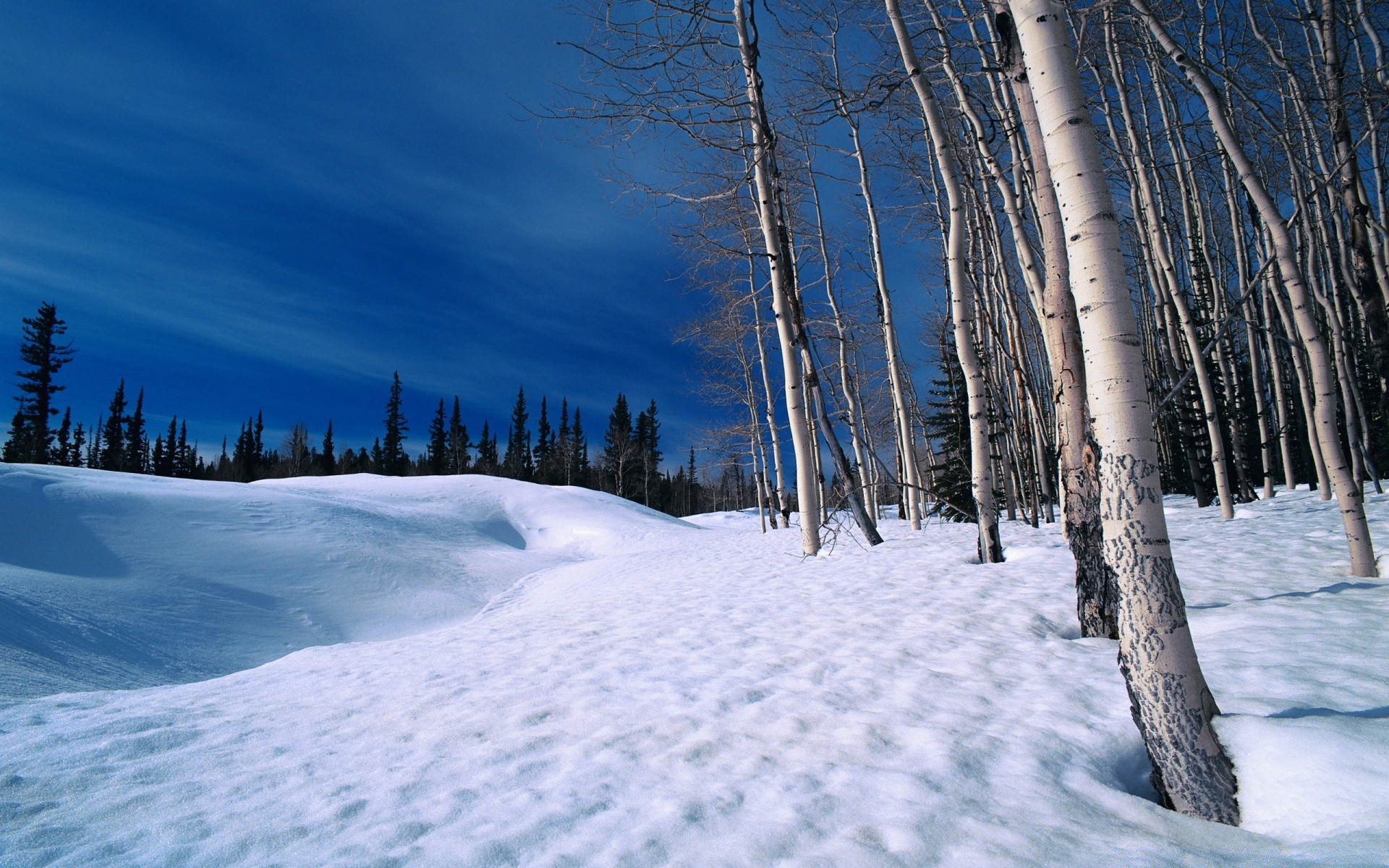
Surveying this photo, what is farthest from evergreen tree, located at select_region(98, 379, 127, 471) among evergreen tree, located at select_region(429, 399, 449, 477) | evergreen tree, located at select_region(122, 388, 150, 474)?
evergreen tree, located at select_region(429, 399, 449, 477)

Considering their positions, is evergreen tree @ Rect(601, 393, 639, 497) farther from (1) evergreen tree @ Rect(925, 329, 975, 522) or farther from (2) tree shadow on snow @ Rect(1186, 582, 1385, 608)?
(2) tree shadow on snow @ Rect(1186, 582, 1385, 608)

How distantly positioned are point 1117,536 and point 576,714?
2.24m

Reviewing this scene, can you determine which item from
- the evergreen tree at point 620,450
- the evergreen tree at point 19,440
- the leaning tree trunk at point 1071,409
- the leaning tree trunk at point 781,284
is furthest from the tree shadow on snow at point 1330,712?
the evergreen tree at point 19,440

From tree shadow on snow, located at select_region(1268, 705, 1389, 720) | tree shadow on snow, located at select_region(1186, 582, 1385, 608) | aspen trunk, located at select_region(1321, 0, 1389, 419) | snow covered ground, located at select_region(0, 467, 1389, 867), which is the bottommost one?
snow covered ground, located at select_region(0, 467, 1389, 867)

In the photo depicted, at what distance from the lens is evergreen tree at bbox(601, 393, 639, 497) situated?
3881 cm

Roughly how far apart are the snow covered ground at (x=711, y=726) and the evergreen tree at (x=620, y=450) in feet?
98.3

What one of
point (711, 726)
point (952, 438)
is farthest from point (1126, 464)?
point (952, 438)

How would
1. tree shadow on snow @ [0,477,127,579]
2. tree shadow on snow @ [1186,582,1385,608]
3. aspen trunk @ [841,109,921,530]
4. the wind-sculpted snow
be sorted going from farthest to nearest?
aspen trunk @ [841,109,921,530], tree shadow on snow @ [0,477,127,579], the wind-sculpted snow, tree shadow on snow @ [1186,582,1385,608]

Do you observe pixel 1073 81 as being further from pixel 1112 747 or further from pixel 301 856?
pixel 301 856

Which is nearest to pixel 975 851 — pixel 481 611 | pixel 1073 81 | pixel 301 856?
pixel 301 856

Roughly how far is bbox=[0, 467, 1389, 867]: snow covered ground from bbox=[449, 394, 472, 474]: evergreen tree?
39.7 m

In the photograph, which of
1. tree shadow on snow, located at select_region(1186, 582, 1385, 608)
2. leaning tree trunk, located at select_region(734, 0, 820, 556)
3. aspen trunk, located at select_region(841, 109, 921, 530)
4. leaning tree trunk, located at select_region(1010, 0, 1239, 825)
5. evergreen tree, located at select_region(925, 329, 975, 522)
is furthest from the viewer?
evergreen tree, located at select_region(925, 329, 975, 522)

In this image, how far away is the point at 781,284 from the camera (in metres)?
6.91

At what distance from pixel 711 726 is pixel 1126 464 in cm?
181
